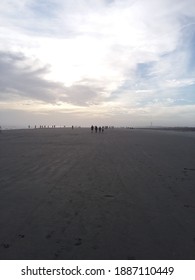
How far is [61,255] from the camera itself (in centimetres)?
589

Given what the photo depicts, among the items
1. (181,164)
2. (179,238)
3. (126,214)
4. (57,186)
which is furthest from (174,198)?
(181,164)

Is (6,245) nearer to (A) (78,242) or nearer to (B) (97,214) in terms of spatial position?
(A) (78,242)

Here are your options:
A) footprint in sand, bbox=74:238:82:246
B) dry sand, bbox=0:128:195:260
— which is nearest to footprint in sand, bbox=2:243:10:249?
dry sand, bbox=0:128:195:260

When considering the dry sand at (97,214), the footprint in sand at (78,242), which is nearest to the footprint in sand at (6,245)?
the dry sand at (97,214)

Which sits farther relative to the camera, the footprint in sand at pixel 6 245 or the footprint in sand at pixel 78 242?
the footprint in sand at pixel 78 242

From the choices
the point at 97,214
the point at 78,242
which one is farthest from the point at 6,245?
the point at 97,214

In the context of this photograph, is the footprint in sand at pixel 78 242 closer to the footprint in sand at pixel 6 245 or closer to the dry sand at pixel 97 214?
the dry sand at pixel 97 214

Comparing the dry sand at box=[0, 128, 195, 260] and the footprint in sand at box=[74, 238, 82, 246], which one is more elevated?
the dry sand at box=[0, 128, 195, 260]

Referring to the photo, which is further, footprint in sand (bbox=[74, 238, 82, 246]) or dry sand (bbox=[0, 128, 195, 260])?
footprint in sand (bbox=[74, 238, 82, 246])

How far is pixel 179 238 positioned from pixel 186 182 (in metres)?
5.77

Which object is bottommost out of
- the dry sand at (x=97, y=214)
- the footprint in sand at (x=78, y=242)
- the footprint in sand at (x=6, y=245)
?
the footprint in sand at (x=6, y=245)

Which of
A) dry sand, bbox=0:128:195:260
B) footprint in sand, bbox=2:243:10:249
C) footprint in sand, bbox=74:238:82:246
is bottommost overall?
footprint in sand, bbox=2:243:10:249

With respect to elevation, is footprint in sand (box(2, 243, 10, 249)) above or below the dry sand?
below

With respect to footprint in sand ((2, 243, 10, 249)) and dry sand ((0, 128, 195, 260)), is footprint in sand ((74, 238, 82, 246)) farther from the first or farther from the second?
footprint in sand ((2, 243, 10, 249))
